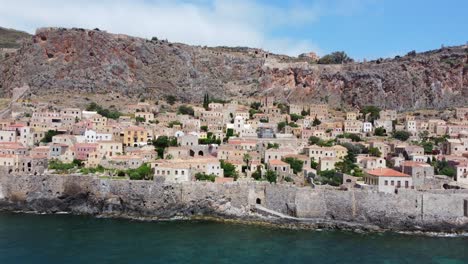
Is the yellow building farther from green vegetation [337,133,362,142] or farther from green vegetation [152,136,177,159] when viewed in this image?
green vegetation [337,133,362,142]

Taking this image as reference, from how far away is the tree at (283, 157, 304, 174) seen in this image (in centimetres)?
4384

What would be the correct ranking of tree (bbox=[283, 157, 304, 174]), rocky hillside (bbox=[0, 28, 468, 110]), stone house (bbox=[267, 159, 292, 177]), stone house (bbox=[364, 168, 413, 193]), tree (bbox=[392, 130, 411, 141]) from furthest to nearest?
rocky hillside (bbox=[0, 28, 468, 110]) < tree (bbox=[392, 130, 411, 141]) < tree (bbox=[283, 157, 304, 174]) < stone house (bbox=[267, 159, 292, 177]) < stone house (bbox=[364, 168, 413, 193])

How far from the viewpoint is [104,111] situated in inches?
2517

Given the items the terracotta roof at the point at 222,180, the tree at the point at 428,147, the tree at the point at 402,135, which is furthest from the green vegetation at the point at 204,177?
the tree at the point at 402,135

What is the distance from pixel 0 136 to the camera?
5019 cm

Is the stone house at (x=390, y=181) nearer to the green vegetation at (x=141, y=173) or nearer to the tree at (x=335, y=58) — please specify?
the green vegetation at (x=141, y=173)

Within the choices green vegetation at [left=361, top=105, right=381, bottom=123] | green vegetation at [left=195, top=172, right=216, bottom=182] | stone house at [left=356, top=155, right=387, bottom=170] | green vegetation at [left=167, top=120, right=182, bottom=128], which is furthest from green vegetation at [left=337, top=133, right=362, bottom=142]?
green vegetation at [left=195, top=172, right=216, bottom=182]

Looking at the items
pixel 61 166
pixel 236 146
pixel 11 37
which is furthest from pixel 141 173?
pixel 11 37

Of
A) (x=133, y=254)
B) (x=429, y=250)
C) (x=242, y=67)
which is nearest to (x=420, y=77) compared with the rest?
(x=242, y=67)

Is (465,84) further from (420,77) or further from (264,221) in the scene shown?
(264,221)

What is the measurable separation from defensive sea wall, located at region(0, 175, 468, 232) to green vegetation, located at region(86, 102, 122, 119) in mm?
22278

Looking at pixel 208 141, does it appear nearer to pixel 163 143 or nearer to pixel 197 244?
pixel 163 143

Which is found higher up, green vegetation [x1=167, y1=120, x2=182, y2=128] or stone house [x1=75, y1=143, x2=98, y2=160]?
green vegetation [x1=167, y1=120, x2=182, y2=128]

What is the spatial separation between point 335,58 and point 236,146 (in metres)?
61.9
